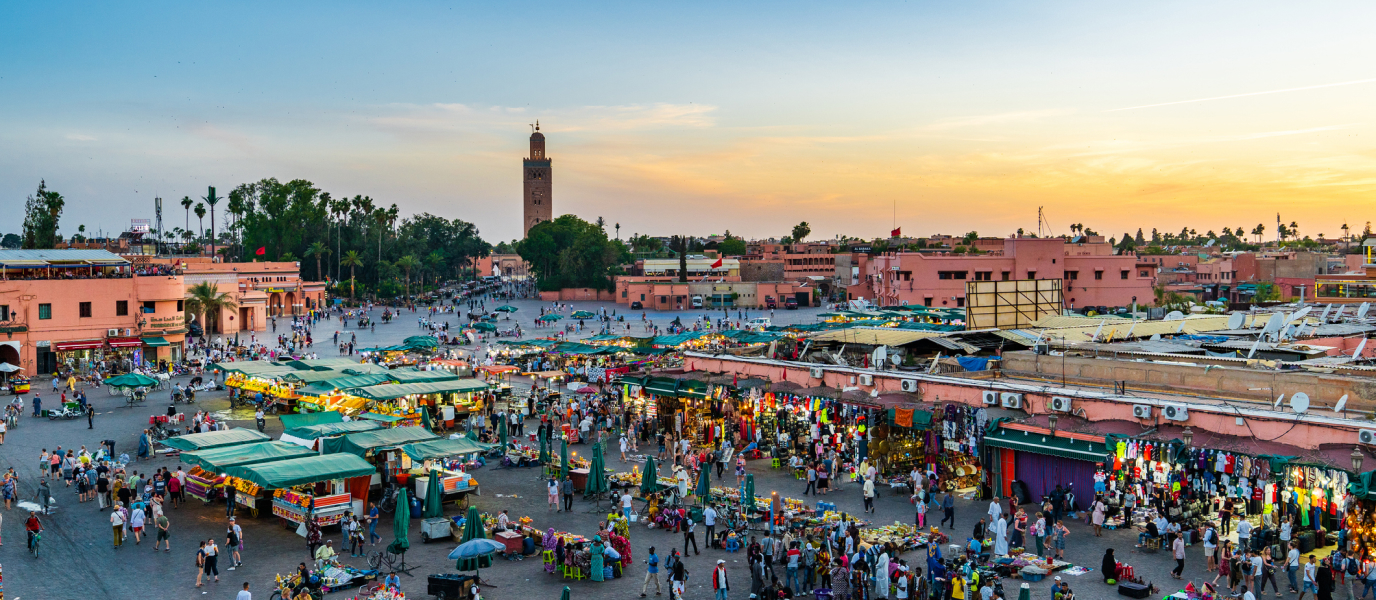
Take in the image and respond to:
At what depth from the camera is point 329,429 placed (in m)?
22.0

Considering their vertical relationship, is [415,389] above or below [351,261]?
below

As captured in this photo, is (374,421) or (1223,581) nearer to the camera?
(1223,581)

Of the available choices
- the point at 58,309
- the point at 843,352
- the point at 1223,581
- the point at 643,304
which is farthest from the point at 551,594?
the point at 643,304

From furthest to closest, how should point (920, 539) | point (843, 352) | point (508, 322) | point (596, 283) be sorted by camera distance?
point (596, 283) < point (508, 322) < point (843, 352) < point (920, 539)

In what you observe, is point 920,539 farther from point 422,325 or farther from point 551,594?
point 422,325

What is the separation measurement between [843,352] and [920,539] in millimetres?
9680

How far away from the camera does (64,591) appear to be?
15.2 metres

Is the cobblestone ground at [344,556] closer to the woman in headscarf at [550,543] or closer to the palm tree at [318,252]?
the woman in headscarf at [550,543]

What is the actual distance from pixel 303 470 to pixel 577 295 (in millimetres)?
91718

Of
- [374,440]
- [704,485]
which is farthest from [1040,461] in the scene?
[374,440]

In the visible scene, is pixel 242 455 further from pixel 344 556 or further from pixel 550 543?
pixel 550 543

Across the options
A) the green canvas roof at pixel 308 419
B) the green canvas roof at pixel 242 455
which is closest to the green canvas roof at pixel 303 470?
the green canvas roof at pixel 242 455

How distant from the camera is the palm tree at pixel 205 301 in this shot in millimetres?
61906

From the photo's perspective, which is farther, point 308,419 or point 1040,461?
point 308,419
